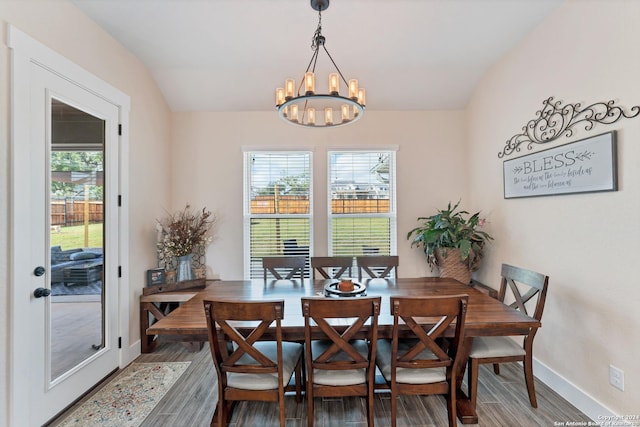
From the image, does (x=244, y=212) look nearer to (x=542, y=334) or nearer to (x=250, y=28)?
(x=250, y=28)

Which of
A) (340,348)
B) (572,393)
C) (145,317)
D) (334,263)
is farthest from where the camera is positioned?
(334,263)

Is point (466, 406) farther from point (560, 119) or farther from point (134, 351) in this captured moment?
point (134, 351)

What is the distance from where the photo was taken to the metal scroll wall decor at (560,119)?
191 centimetres

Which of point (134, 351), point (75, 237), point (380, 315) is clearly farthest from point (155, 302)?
point (380, 315)

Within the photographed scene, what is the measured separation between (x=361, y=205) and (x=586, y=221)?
224 centimetres

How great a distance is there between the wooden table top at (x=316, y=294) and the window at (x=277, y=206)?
3.24ft

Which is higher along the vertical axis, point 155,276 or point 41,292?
point 41,292

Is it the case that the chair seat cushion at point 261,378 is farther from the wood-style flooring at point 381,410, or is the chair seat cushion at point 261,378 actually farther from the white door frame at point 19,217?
the white door frame at point 19,217

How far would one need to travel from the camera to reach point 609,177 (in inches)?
74.7

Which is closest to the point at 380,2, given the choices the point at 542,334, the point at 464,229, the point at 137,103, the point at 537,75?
the point at 537,75

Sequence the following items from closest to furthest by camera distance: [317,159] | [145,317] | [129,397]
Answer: [129,397]
[145,317]
[317,159]

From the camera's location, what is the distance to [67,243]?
219 centimetres

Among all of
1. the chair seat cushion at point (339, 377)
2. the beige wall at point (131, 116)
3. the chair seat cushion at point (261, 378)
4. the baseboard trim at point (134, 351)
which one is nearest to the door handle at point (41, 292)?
the beige wall at point (131, 116)

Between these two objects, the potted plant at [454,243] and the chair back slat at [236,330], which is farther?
the potted plant at [454,243]
